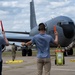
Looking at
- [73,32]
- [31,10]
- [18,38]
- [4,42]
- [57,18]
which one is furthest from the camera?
[31,10]

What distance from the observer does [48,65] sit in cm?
862

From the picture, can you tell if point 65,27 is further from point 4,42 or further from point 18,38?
point 4,42

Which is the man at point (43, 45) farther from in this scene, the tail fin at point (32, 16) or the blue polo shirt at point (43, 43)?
the tail fin at point (32, 16)

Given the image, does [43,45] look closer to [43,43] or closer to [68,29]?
[43,43]

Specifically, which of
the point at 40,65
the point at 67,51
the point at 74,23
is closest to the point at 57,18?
the point at 74,23

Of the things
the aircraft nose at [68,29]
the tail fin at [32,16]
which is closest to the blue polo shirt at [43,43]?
the aircraft nose at [68,29]

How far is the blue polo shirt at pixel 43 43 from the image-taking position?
8.55m

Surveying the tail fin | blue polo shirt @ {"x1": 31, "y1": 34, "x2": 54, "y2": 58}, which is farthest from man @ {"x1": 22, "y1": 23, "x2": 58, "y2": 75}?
the tail fin

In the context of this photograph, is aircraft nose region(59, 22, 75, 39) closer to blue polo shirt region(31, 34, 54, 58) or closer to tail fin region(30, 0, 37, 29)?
tail fin region(30, 0, 37, 29)

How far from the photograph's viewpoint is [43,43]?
28.2 ft

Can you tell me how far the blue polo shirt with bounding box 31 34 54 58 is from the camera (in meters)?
8.55

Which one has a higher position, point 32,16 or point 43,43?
point 32,16

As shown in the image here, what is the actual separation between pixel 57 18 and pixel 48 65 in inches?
981

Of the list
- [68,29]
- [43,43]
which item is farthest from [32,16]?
[43,43]
